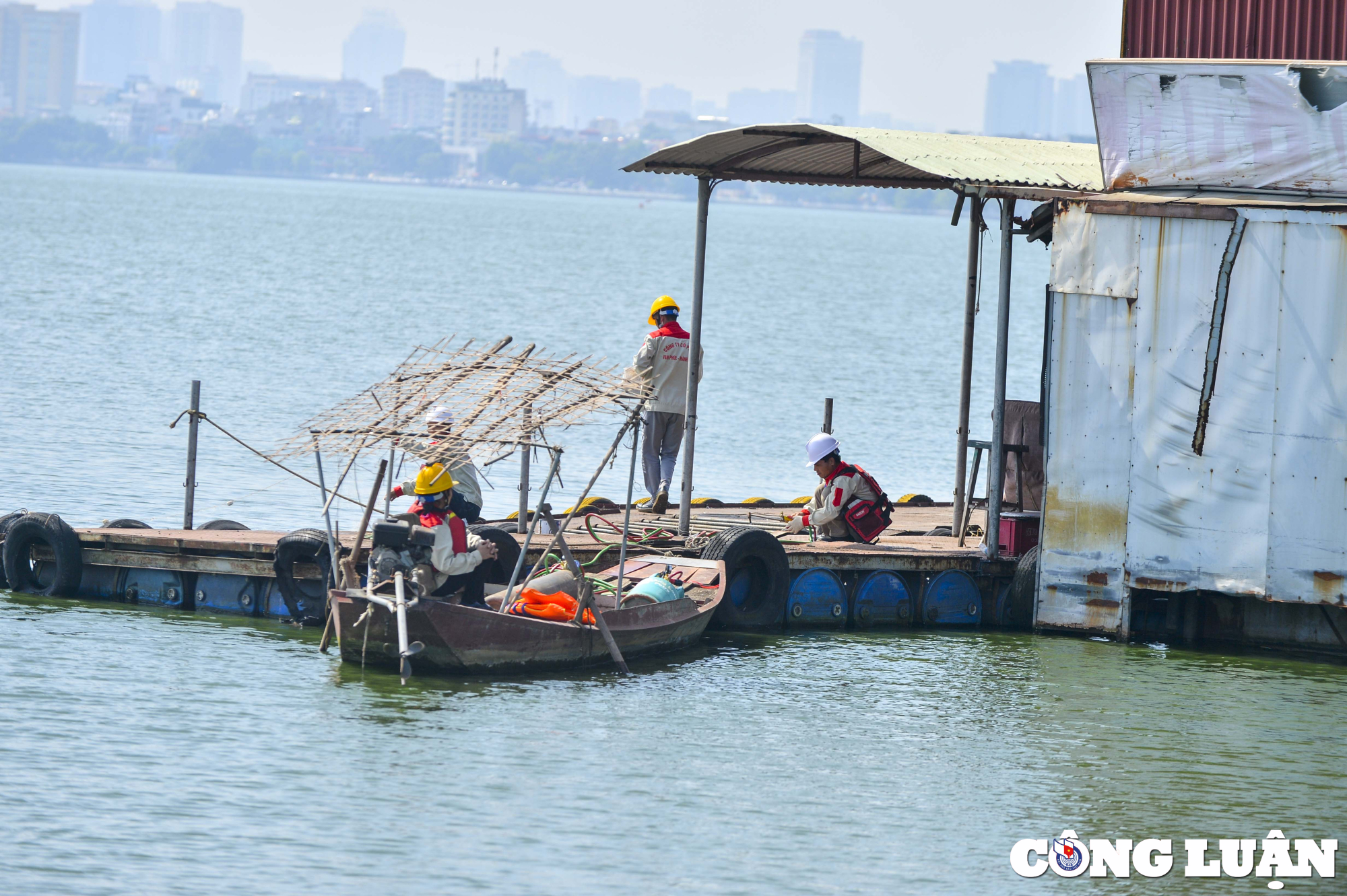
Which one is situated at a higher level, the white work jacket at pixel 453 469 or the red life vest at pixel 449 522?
the white work jacket at pixel 453 469

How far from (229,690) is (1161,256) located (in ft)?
30.1

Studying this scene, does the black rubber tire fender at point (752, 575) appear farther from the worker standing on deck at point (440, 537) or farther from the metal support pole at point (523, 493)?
the worker standing on deck at point (440, 537)

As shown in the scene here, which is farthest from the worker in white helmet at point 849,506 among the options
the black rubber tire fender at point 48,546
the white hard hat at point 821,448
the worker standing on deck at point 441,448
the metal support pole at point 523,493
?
the black rubber tire fender at point 48,546

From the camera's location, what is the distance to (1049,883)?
448 inches

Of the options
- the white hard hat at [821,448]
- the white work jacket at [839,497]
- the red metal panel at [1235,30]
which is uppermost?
the red metal panel at [1235,30]

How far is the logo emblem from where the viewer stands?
458 inches

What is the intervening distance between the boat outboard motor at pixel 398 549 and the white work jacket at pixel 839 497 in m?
5.36

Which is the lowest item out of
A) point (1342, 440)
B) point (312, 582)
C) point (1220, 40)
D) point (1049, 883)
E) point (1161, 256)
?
point (1049, 883)

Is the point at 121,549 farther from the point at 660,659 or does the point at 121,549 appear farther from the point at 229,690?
the point at 660,659

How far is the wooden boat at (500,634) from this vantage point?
14539mm

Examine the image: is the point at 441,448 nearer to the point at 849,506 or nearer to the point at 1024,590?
the point at 849,506

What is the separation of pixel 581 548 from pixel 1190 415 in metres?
5.91

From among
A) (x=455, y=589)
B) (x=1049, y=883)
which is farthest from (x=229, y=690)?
(x=1049, y=883)

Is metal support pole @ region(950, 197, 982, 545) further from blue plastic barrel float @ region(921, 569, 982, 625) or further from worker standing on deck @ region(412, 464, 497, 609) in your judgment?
worker standing on deck @ region(412, 464, 497, 609)
